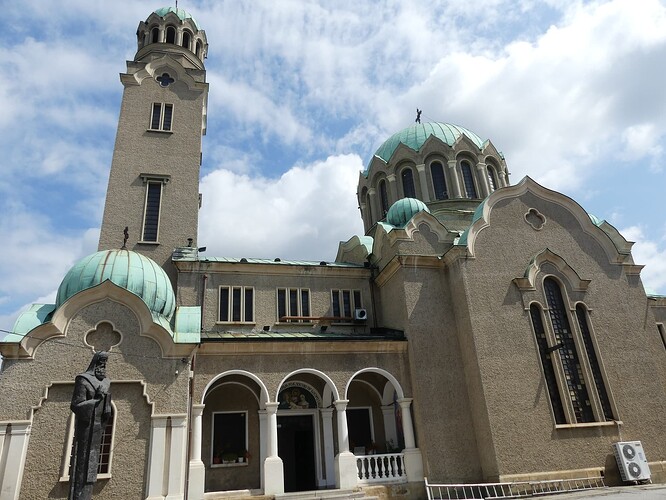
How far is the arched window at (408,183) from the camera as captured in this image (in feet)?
76.6

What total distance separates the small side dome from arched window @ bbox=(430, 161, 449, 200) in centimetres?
416

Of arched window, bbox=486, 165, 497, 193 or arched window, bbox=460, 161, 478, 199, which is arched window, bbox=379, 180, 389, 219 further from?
arched window, bbox=486, 165, 497, 193

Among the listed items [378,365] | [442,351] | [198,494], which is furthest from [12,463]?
[442,351]

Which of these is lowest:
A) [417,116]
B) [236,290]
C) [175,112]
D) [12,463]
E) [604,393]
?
[12,463]

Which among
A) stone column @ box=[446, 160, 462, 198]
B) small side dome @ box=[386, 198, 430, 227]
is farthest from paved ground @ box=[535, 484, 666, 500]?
stone column @ box=[446, 160, 462, 198]

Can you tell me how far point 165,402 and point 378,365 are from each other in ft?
21.1

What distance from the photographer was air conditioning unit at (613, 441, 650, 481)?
1415cm

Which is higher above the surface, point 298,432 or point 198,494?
point 298,432

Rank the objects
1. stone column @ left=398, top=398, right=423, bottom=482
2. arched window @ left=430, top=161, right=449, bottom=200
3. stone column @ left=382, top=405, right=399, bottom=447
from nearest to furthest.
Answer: stone column @ left=398, top=398, right=423, bottom=482, stone column @ left=382, top=405, right=399, bottom=447, arched window @ left=430, top=161, right=449, bottom=200

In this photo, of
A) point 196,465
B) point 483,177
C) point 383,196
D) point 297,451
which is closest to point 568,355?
point 297,451

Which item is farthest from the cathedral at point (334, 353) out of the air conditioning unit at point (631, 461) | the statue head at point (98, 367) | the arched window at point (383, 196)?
the statue head at point (98, 367)

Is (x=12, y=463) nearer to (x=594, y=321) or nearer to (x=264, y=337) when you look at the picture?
(x=264, y=337)

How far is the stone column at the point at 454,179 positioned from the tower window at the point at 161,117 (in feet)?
42.3

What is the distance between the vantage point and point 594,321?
1675 cm
